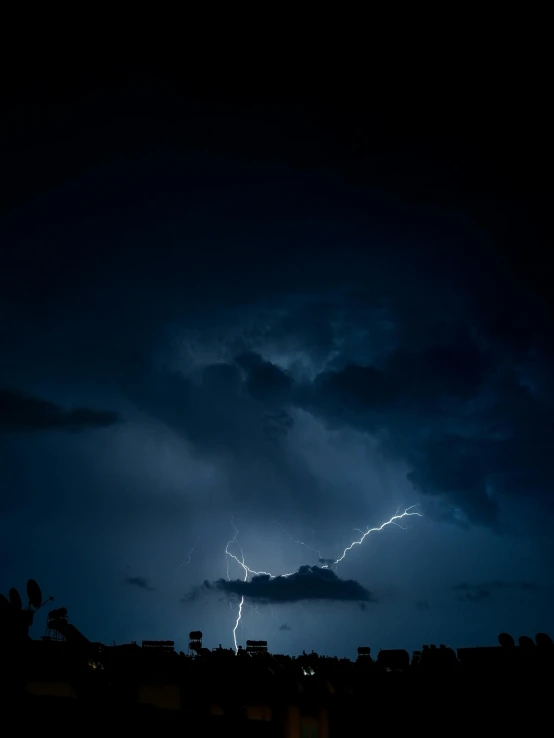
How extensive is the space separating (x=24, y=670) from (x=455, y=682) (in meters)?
19.6

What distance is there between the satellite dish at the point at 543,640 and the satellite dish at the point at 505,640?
256 cm

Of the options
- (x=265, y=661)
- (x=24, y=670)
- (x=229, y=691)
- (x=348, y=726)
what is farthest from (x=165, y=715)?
(x=348, y=726)

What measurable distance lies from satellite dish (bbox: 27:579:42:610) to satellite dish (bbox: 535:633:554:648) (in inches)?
854

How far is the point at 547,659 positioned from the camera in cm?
2588

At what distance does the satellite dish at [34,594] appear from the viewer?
20266 mm

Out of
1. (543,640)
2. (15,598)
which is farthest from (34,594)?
(543,640)

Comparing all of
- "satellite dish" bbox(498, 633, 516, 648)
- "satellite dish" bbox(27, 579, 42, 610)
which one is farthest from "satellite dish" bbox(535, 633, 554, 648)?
"satellite dish" bbox(27, 579, 42, 610)

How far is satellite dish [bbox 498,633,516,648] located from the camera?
100 feet

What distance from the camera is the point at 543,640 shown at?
2820cm

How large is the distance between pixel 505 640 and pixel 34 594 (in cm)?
2291

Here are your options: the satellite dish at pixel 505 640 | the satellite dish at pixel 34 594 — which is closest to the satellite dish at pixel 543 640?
the satellite dish at pixel 505 640

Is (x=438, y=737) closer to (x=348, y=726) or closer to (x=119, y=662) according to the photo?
(x=348, y=726)

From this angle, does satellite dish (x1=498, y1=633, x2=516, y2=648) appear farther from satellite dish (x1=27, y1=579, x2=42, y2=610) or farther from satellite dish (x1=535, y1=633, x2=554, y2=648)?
satellite dish (x1=27, y1=579, x2=42, y2=610)

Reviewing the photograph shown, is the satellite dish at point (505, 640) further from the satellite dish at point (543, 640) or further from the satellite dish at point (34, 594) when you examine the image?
the satellite dish at point (34, 594)
